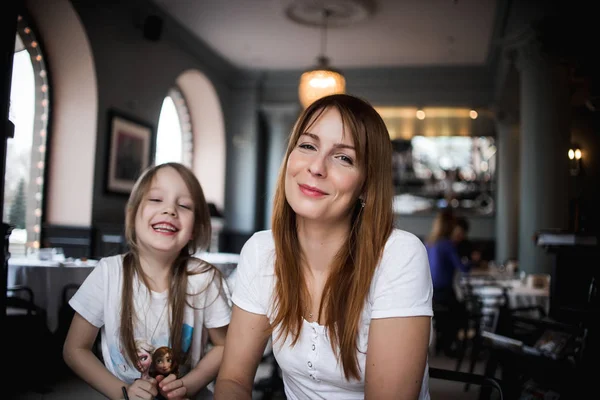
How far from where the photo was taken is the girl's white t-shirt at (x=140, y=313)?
5.15 ft

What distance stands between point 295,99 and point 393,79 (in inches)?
67.1

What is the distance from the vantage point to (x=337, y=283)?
53.3 inches

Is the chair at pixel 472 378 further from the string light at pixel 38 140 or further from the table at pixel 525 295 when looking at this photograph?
the string light at pixel 38 140

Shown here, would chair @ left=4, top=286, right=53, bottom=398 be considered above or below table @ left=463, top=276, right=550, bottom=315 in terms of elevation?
below

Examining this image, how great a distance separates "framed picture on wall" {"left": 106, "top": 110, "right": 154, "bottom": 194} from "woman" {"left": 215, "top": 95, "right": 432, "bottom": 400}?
5.01m

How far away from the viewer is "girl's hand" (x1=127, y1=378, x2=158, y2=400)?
135cm

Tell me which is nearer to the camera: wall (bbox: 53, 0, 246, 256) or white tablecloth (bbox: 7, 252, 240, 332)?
white tablecloth (bbox: 7, 252, 240, 332)

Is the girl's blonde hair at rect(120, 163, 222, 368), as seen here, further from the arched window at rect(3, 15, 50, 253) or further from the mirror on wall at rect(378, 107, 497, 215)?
the mirror on wall at rect(378, 107, 497, 215)

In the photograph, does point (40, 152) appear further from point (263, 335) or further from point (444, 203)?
point (444, 203)

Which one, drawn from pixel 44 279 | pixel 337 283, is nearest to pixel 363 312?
pixel 337 283

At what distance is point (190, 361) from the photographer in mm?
1629

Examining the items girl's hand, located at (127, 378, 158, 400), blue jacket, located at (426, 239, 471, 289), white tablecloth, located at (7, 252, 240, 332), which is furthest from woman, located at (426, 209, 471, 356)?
girl's hand, located at (127, 378, 158, 400)

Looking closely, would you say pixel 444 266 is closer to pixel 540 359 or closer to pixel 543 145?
pixel 543 145

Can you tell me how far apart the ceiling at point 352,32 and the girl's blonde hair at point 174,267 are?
202 inches
